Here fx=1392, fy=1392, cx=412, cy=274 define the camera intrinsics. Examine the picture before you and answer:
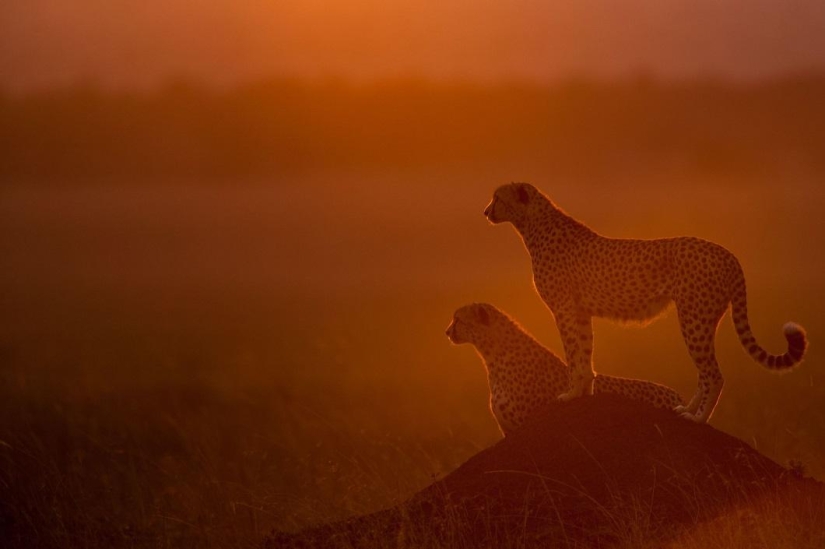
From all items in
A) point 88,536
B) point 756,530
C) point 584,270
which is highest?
point 584,270

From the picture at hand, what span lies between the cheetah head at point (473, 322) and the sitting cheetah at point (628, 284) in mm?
388

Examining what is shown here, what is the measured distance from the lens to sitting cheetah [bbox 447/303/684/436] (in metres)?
9.04

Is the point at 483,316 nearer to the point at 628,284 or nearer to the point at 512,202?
the point at 512,202

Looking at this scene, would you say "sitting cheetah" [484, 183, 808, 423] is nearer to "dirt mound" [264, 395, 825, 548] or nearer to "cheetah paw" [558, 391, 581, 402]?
"cheetah paw" [558, 391, 581, 402]

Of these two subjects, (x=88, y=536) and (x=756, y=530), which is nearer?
(x=756, y=530)

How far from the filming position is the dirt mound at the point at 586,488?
7.78 m

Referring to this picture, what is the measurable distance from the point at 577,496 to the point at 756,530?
1.04m

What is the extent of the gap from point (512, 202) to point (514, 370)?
1.11 metres

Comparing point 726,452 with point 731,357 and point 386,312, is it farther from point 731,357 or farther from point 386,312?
point 386,312

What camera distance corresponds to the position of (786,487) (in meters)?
8.23

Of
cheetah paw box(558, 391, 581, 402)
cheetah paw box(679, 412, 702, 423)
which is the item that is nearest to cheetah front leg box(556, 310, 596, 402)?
cheetah paw box(558, 391, 581, 402)

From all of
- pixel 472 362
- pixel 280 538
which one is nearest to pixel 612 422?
pixel 280 538

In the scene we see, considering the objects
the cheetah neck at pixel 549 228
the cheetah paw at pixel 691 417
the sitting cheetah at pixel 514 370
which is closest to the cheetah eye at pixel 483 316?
the sitting cheetah at pixel 514 370

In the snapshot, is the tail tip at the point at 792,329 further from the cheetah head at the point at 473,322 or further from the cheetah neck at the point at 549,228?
the cheetah head at the point at 473,322
